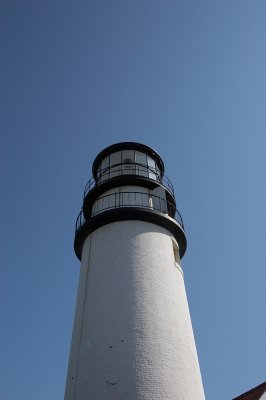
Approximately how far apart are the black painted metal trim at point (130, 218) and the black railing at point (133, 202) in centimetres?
44

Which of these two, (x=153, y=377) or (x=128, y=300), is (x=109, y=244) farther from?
(x=153, y=377)

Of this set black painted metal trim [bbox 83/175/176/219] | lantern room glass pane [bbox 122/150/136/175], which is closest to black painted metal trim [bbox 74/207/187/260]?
black painted metal trim [bbox 83/175/176/219]

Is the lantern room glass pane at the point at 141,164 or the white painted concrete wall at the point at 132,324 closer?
the white painted concrete wall at the point at 132,324

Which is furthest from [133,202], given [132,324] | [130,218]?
[132,324]

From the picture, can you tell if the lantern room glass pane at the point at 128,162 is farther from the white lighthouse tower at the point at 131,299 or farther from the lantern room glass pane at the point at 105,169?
the lantern room glass pane at the point at 105,169

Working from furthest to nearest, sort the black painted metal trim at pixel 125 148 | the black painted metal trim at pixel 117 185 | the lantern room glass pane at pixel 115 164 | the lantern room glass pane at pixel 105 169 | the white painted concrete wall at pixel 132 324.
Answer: the black painted metal trim at pixel 125 148 → the lantern room glass pane at pixel 105 169 → the lantern room glass pane at pixel 115 164 → the black painted metal trim at pixel 117 185 → the white painted concrete wall at pixel 132 324

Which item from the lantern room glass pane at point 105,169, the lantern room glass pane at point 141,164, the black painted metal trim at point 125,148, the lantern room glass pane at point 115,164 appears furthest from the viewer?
the black painted metal trim at point 125,148

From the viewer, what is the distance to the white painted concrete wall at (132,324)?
359 inches

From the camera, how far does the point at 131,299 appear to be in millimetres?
10516

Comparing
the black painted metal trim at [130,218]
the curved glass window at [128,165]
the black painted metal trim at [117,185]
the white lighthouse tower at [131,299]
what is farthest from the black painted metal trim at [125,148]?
the black painted metal trim at [130,218]

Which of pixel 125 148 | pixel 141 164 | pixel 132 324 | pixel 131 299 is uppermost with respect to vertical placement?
pixel 125 148

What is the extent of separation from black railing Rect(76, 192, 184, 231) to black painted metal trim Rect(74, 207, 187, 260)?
44cm

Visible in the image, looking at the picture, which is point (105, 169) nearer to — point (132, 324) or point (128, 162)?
point (128, 162)

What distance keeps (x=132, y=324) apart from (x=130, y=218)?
3.84m
